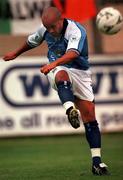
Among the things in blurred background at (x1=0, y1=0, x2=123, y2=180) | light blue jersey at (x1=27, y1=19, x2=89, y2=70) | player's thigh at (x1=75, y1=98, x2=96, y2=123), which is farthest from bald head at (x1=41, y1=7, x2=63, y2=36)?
blurred background at (x1=0, y1=0, x2=123, y2=180)

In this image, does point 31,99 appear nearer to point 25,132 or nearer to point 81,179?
point 25,132

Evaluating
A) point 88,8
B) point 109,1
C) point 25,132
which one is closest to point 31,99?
point 25,132

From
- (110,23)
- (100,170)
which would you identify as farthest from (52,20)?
(110,23)

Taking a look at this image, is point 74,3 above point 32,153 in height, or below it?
above

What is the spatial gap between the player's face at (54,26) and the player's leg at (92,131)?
0.93 meters

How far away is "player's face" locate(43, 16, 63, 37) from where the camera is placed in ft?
31.3

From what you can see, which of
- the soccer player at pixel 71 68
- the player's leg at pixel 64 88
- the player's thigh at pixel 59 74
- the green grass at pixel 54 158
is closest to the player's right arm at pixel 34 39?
the soccer player at pixel 71 68

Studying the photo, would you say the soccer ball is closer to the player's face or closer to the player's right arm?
the player's right arm

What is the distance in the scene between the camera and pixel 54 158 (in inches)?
500

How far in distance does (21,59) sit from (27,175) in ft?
21.3

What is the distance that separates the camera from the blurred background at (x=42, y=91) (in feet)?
52.1

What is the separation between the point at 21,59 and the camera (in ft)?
53.4

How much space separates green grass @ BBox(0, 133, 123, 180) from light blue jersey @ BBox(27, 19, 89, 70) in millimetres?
1355

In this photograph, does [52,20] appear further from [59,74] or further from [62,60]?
[59,74]
